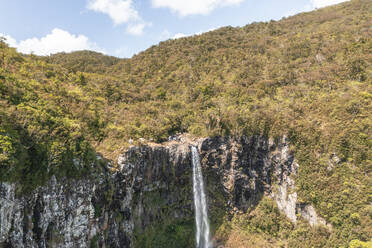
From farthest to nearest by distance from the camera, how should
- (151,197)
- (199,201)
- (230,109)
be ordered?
(230,109) < (199,201) < (151,197)

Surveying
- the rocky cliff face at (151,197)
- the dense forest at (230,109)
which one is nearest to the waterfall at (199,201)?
the rocky cliff face at (151,197)

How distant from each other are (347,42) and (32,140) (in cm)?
4711

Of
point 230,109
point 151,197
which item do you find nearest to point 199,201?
point 151,197

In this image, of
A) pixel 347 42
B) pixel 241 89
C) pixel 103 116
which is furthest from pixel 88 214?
pixel 347 42

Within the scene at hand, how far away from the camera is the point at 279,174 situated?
78.7 ft

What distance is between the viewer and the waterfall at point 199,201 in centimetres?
2239

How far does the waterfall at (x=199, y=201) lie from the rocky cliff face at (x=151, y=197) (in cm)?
78

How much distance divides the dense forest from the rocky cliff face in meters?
1.15

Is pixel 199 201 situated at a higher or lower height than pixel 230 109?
lower

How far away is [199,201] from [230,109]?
13.4m

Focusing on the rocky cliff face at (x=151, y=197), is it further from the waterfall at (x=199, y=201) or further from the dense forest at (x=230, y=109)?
the dense forest at (x=230, y=109)

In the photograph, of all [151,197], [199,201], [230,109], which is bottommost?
[199,201]

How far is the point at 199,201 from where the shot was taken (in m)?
23.3

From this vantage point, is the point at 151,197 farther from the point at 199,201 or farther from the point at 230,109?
the point at 230,109
